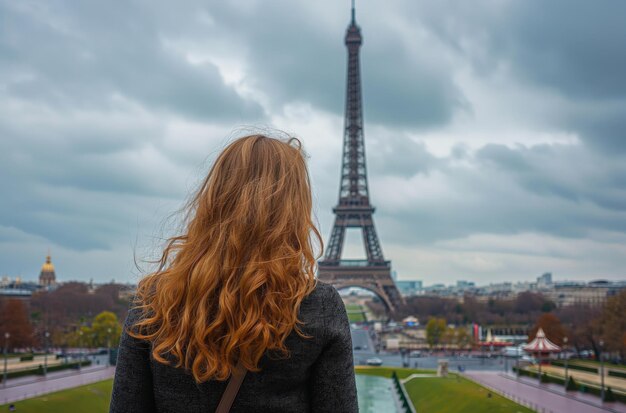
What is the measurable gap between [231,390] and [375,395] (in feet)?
114

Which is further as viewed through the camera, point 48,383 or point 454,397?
point 48,383

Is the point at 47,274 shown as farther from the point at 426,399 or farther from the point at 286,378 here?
the point at 286,378

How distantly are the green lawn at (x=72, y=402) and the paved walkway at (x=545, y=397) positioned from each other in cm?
1636

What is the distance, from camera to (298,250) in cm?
237

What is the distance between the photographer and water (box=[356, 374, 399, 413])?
3130 cm

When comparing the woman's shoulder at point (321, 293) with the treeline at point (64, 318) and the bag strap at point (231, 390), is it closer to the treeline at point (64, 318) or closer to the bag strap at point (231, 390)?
the bag strap at point (231, 390)

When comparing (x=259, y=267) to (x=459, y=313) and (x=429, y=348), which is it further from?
(x=459, y=313)

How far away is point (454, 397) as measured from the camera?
32.6 m

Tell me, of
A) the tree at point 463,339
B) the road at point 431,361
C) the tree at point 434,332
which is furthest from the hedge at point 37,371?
the tree at point 463,339

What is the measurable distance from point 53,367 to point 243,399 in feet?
139

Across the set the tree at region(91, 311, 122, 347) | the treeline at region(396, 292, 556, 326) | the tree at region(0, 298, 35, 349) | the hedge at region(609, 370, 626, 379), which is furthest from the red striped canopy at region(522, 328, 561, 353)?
the treeline at region(396, 292, 556, 326)

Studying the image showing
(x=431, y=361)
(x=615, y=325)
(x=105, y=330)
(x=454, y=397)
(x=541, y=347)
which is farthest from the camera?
(x=105, y=330)

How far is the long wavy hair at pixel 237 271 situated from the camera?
2.24 metres

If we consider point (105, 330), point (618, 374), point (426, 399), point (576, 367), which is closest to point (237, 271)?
point (426, 399)
